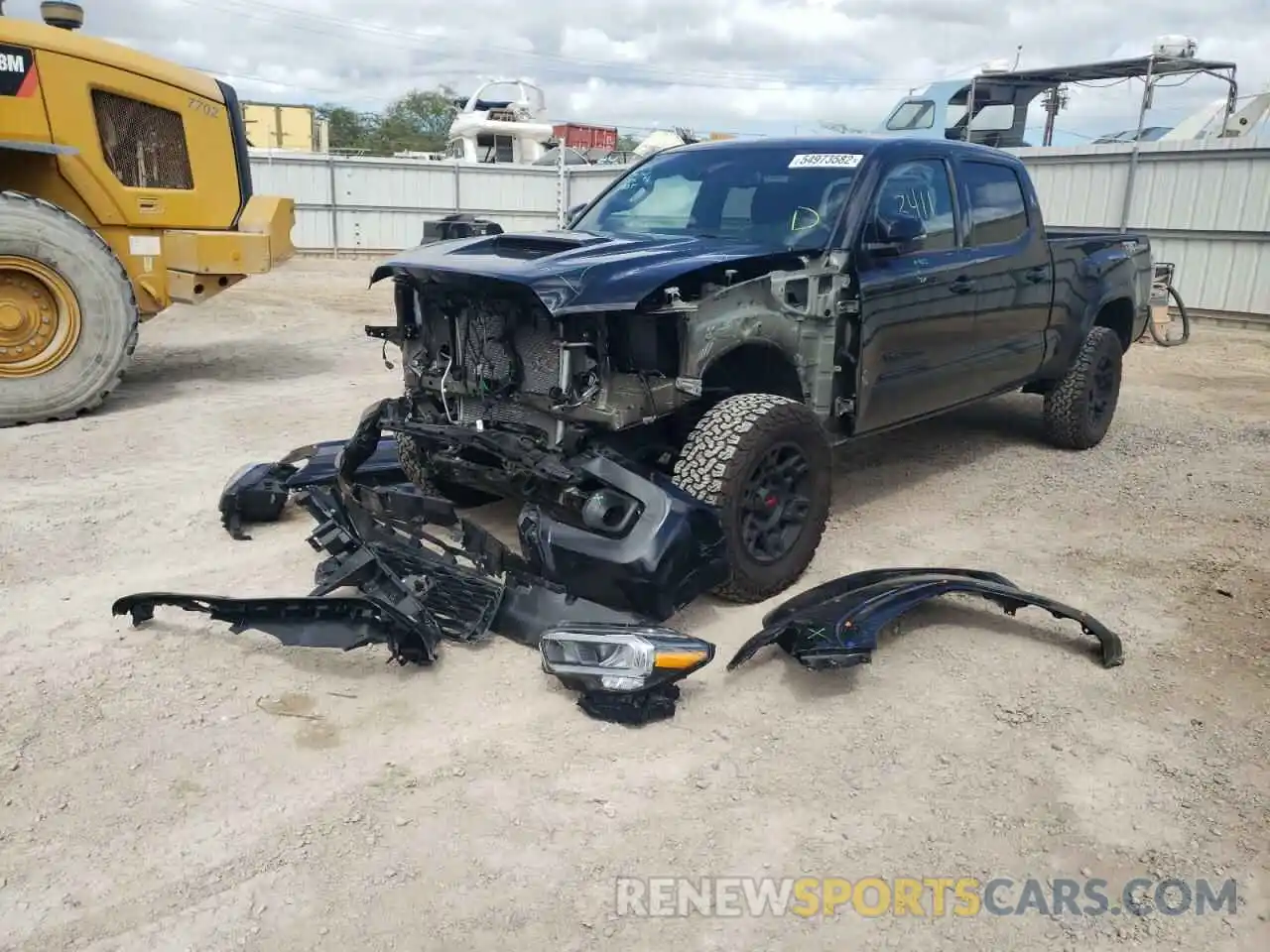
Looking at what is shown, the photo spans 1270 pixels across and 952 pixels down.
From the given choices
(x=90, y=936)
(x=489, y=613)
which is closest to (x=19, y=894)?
(x=90, y=936)

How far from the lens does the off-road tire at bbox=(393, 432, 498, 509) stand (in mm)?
4816

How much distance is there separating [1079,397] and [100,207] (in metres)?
7.11

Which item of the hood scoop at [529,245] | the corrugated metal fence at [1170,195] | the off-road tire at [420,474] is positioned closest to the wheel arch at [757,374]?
the hood scoop at [529,245]

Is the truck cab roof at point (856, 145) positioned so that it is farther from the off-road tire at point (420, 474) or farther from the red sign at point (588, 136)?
the red sign at point (588, 136)

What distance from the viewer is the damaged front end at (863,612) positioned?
3.26 meters

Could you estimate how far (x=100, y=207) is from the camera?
7.43 meters

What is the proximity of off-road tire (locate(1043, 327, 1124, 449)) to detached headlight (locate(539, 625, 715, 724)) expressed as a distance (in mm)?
4317

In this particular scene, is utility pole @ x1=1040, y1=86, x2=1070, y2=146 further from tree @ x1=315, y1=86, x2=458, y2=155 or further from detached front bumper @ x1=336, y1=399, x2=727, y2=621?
tree @ x1=315, y1=86, x2=458, y2=155

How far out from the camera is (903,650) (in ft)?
12.4

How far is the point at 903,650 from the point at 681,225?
238 cm

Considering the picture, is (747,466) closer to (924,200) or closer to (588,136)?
(924,200)

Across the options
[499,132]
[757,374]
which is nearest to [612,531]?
[757,374]

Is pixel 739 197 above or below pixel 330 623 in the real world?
above

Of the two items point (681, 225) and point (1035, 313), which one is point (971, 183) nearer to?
point (1035, 313)
